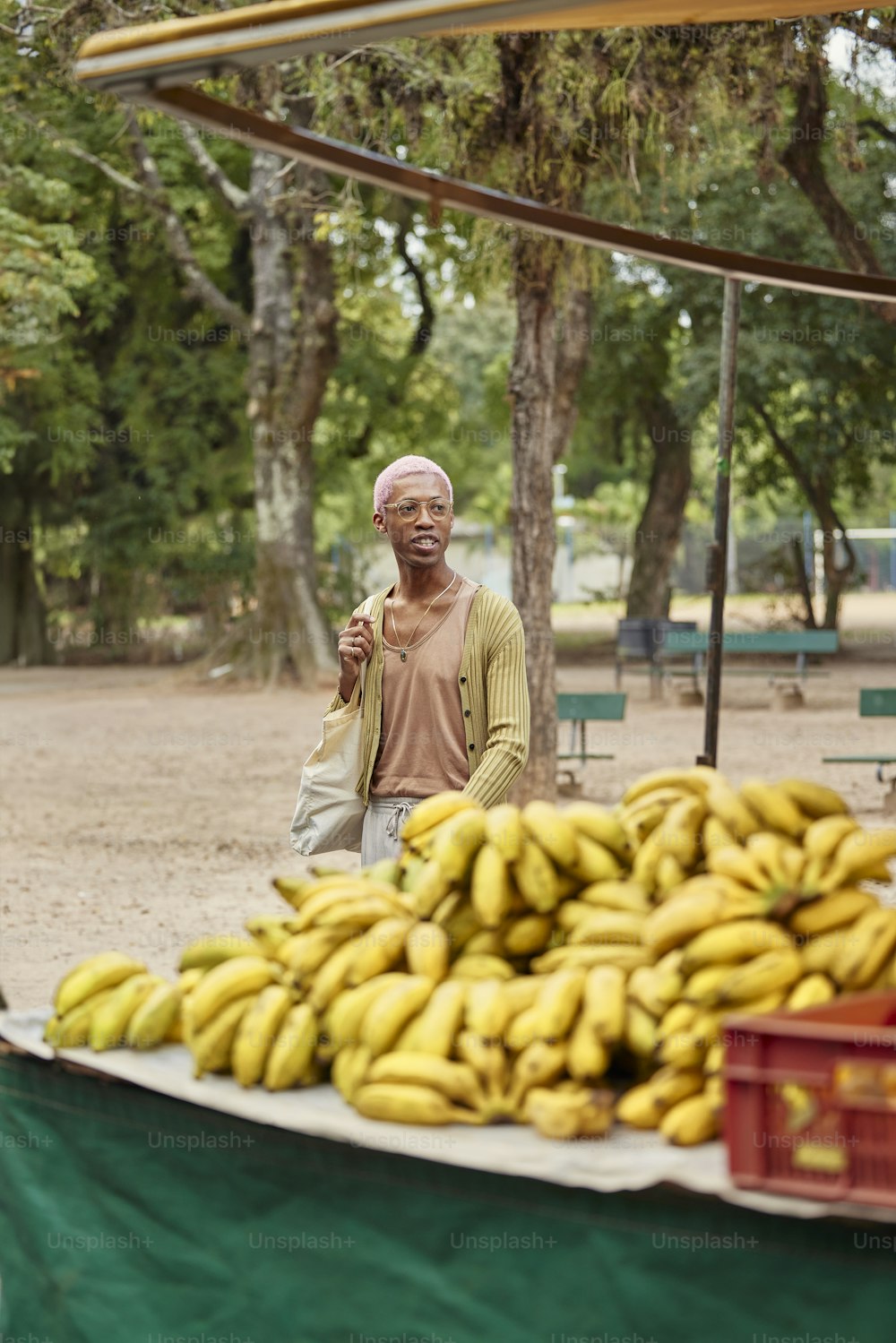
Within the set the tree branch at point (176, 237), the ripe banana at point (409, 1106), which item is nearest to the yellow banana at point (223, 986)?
the ripe banana at point (409, 1106)

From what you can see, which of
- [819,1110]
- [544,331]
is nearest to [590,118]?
[544,331]

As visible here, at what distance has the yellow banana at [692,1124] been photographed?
103 inches

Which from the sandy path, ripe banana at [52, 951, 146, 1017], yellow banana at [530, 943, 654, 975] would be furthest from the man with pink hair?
the sandy path

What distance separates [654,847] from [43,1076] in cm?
125

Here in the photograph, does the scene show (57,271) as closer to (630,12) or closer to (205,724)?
(205,724)

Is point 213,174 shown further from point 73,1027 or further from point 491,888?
point 491,888

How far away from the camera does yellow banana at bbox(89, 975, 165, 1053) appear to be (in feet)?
10.2

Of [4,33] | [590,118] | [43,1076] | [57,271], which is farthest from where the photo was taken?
[57,271]

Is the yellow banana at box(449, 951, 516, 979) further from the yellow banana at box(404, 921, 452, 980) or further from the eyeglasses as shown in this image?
the eyeglasses

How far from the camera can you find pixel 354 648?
4.40 meters

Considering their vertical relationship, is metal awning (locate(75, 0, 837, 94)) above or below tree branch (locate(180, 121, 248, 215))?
below

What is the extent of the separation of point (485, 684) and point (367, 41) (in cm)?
181

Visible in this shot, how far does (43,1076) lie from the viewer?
127 inches

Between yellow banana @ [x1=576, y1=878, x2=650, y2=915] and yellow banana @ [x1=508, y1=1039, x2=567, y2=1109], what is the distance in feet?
1.12
